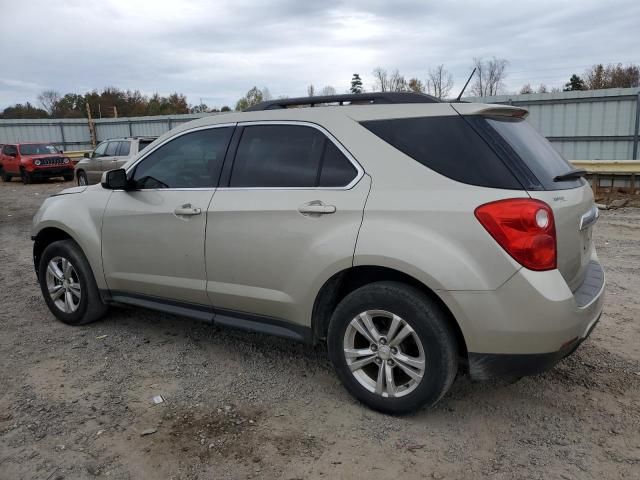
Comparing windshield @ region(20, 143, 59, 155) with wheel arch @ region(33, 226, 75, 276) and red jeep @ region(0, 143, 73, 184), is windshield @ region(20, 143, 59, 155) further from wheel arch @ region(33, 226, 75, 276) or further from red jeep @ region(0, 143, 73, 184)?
wheel arch @ region(33, 226, 75, 276)

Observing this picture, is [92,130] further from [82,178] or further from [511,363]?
[511,363]

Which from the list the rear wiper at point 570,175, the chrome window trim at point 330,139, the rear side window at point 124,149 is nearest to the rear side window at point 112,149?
the rear side window at point 124,149

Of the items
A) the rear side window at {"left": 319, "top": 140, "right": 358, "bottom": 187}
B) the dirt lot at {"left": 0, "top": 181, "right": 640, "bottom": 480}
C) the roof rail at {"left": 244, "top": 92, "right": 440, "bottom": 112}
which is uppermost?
the roof rail at {"left": 244, "top": 92, "right": 440, "bottom": 112}

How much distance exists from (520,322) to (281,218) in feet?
4.86

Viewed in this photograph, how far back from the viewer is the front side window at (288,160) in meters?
3.18

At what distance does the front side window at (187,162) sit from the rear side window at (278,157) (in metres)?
0.19

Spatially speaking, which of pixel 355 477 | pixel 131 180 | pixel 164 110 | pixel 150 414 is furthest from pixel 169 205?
pixel 164 110

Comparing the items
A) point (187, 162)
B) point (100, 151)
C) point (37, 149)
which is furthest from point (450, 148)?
point (37, 149)

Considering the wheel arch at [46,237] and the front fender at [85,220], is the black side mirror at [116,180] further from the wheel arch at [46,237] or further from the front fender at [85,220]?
the wheel arch at [46,237]

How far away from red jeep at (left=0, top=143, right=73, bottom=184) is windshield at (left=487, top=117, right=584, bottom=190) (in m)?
20.4

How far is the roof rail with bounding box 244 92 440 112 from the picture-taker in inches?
125

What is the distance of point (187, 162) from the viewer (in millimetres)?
3906

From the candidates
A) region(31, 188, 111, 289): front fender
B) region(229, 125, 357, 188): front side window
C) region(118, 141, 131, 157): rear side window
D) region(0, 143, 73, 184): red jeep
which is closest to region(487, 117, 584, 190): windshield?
region(229, 125, 357, 188): front side window

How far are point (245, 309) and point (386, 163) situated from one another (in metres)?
1.37
